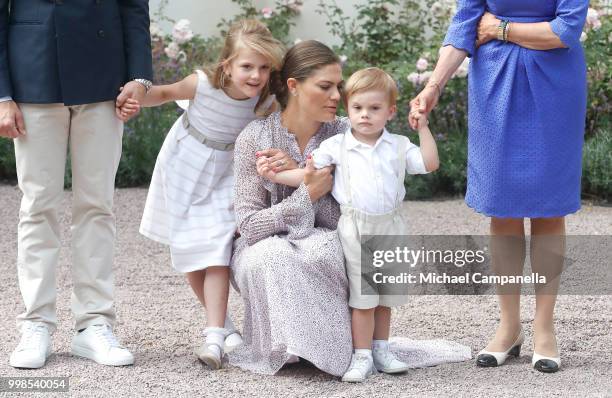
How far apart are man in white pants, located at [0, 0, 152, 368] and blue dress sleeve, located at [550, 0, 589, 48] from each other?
4.79ft

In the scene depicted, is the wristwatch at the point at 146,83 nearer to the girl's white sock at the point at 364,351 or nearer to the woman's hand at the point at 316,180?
the woman's hand at the point at 316,180

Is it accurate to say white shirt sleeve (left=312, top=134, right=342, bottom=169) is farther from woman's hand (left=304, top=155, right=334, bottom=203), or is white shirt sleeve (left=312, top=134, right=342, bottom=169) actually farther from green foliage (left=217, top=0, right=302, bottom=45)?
green foliage (left=217, top=0, right=302, bottom=45)

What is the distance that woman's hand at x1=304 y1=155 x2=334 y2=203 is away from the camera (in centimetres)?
398

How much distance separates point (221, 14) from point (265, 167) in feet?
19.1

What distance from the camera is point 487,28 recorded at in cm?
397

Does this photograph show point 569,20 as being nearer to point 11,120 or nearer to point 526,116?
point 526,116

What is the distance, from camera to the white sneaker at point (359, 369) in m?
3.86

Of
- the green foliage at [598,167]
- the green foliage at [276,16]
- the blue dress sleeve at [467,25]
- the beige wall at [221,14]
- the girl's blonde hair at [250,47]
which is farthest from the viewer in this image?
the beige wall at [221,14]

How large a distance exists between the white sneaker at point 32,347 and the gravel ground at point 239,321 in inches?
1.4

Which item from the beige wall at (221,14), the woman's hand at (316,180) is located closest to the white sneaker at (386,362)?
the woman's hand at (316,180)

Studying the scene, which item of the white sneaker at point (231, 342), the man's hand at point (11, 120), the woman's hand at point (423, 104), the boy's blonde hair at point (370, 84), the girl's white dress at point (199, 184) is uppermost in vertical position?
the boy's blonde hair at point (370, 84)

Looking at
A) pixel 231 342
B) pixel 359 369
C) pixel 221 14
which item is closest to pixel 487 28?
pixel 359 369

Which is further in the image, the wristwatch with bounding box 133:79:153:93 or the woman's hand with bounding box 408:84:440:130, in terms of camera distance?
the wristwatch with bounding box 133:79:153:93

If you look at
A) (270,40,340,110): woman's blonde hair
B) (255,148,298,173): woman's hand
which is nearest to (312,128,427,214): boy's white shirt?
(255,148,298,173): woman's hand
